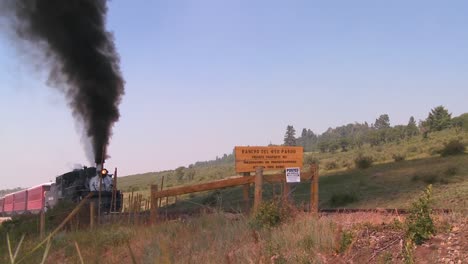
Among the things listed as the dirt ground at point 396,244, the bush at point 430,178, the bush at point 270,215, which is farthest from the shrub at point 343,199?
the dirt ground at point 396,244

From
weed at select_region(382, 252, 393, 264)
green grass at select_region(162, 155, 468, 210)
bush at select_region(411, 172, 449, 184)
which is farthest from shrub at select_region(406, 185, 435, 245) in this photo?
bush at select_region(411, 172, 449, 184)

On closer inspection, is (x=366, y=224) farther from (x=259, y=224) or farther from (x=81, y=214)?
(x=81, y=214)

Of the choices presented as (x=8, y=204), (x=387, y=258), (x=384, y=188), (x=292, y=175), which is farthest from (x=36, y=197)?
(x=387, y=258)

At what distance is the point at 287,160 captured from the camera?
41.2ft

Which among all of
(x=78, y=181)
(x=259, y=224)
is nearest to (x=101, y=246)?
(x=259, y=224)

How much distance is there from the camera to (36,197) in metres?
30.0

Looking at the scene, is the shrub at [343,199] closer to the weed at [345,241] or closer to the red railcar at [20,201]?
the weed at [345,241]

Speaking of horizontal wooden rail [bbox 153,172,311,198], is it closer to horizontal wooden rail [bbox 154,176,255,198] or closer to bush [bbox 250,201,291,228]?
horizontal wooden rail [bbox 154,176,255,198]

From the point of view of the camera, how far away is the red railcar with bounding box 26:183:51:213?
91.1 feet

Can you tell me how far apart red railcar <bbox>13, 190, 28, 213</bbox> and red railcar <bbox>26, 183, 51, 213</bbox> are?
4.72 feet

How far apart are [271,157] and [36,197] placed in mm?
21684

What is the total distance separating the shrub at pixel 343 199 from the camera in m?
19.2

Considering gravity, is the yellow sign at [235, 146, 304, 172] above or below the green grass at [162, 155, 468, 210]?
above

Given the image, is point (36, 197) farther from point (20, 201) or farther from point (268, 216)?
point (268, 216)
